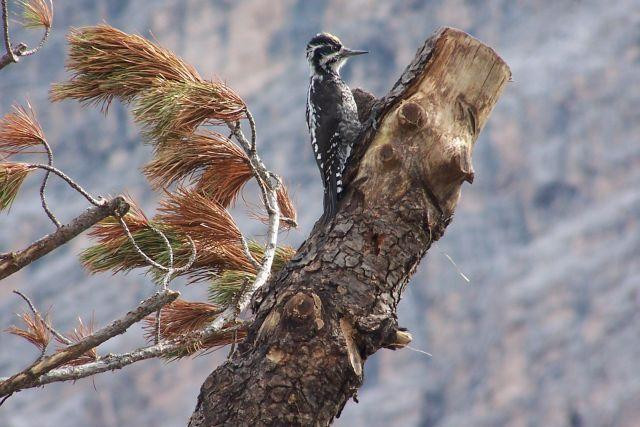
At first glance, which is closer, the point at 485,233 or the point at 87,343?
the point at 87,343

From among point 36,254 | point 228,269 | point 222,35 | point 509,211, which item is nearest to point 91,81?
point 228,269

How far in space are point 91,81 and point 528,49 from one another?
50649 mm

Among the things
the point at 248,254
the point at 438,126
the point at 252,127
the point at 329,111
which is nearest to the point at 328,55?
the point at 329,111

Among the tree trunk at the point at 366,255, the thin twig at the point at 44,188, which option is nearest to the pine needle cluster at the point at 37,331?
the thin twig at the point at 44,188

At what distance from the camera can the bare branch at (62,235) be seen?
138 inches

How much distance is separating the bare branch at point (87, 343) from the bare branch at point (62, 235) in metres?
0.32

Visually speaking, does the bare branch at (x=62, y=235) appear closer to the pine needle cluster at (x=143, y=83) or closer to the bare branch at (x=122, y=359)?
the bare branch at (x=122, y=359)

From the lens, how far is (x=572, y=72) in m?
51.0

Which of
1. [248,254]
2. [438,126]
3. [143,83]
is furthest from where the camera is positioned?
[143,83]

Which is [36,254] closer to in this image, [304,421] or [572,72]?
[304,421]

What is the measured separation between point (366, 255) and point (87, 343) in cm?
103

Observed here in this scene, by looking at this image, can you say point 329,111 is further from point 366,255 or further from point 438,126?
point 366,255

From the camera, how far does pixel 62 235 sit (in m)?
3.51

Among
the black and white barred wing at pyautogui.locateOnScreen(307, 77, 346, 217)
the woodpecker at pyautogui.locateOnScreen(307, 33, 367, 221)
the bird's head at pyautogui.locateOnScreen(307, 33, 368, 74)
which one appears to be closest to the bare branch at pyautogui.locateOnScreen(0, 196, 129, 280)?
the woodpecker at pyautogui.locateOnScreen(307, 33, 367, 221)
